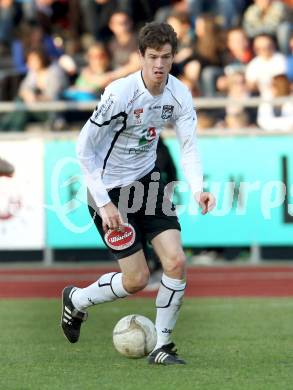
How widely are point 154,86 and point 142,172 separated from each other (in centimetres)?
70

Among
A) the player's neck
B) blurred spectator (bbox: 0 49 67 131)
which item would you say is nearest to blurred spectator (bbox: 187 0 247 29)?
blurred spectator (bbox: 0 49 67 131)

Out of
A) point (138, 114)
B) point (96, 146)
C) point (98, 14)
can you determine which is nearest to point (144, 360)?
point (96, 146)

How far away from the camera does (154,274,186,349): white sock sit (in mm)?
7906

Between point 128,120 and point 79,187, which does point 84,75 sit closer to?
point 79,187

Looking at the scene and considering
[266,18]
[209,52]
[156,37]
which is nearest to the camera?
[156,37]

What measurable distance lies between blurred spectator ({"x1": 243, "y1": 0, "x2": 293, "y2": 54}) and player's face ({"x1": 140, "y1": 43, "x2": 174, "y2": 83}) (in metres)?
9.32

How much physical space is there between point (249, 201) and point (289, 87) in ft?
5.68

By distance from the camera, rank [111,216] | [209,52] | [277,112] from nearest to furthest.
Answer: [111,216], [277,112], [209,52]

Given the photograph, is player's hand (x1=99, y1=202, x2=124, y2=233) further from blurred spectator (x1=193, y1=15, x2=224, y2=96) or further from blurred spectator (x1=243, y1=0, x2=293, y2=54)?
A: blurred spectator (x1=243, y1=0, x2=293, y2=54)

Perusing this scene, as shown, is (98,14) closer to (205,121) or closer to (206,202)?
(205,121)

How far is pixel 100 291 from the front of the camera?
830 centimetres

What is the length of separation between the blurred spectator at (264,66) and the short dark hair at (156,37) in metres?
8.25

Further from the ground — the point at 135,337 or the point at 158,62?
the point at 158,62

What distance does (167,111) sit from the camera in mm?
7949
